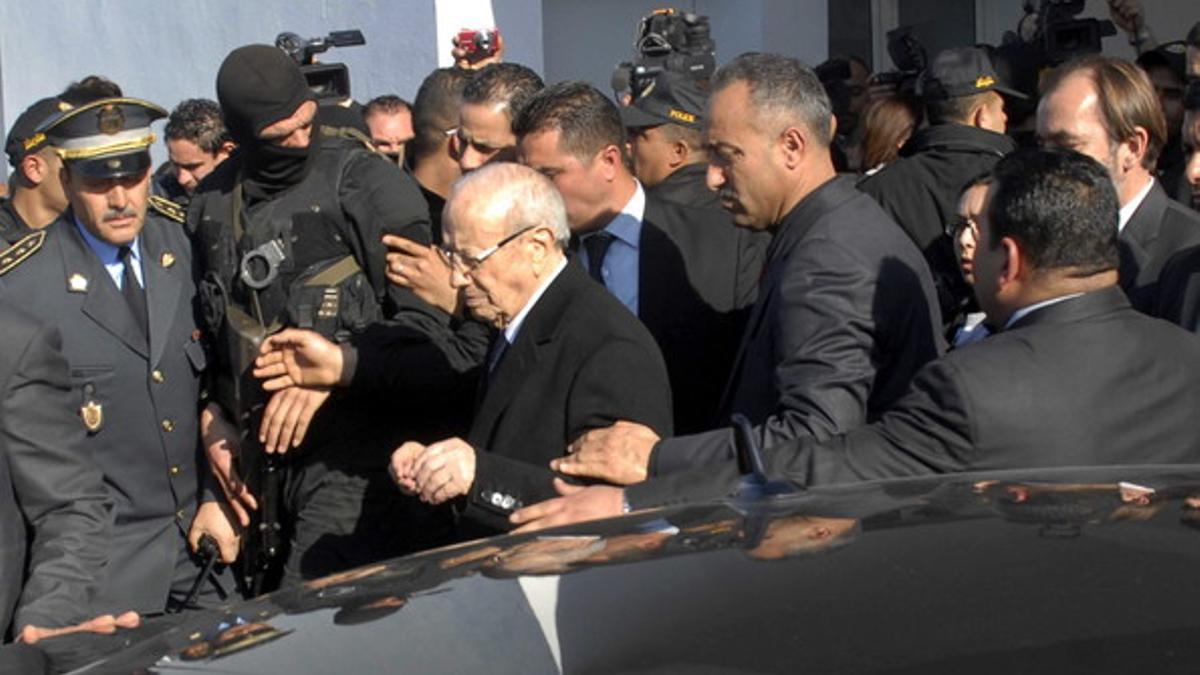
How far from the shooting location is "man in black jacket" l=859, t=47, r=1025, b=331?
5.96m

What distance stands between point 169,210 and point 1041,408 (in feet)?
8.94

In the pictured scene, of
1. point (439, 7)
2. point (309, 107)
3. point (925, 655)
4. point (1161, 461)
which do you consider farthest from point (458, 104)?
point (925, 655)

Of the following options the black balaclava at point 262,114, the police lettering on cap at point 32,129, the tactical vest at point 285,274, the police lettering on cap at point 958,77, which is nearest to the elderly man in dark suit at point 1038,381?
the tactical vest at point 285,274

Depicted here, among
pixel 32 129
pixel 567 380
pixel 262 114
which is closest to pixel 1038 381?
pixel 567 380

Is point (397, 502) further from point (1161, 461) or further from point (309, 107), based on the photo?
point (1161, 461)

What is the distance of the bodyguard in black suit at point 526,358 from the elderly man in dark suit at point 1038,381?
0.43 m

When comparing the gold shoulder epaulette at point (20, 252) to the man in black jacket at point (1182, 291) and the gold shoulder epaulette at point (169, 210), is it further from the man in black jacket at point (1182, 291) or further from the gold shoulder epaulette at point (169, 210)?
the man in black jacket at point (1182, 291)

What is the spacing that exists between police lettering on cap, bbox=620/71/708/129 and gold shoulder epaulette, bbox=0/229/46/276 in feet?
5.90

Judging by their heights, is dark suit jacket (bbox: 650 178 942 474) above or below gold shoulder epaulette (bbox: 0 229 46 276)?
below

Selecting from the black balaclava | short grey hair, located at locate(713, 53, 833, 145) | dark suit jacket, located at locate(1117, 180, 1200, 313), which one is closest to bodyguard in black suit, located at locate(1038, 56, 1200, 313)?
dark suit jacket, located at locate(1117, 180, 1200, 313)

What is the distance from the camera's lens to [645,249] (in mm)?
4984

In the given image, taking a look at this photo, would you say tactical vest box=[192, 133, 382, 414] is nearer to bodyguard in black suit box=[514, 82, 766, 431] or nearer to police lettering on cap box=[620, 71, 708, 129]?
bodyguard in black suit box=[514, 82, 766, 431]

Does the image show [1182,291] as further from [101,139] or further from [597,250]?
[101,139]

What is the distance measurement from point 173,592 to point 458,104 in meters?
1.85
